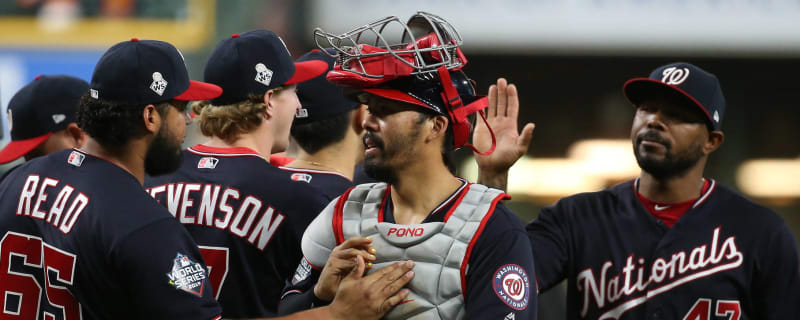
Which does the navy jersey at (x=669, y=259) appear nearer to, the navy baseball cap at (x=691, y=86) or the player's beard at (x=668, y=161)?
the player's beard at (x=668, y=161)

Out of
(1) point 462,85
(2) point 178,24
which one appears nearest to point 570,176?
(2) point 178,24

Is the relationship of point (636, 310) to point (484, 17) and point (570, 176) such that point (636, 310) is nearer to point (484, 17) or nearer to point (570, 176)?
point (484, 17)

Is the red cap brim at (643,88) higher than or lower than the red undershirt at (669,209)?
higher

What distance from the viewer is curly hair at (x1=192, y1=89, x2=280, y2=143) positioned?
3596mm

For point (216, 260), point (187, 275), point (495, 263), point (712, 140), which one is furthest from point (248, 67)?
point (712, 140)

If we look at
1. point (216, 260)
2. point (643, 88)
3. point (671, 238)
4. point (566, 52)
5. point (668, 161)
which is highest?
point (643, 88)

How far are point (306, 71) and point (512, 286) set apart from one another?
1.44 meters

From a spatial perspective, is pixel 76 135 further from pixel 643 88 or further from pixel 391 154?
pixel 643 88

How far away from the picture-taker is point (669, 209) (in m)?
3.62

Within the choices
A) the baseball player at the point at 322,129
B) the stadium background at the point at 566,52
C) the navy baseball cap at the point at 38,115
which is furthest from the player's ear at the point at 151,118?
the stadium background at the point at 566,52

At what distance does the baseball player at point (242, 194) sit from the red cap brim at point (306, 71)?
0.28 feet

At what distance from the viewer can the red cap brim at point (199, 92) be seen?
3.16 meters

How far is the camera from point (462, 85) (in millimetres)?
2959

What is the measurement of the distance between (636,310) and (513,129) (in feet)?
2.56
